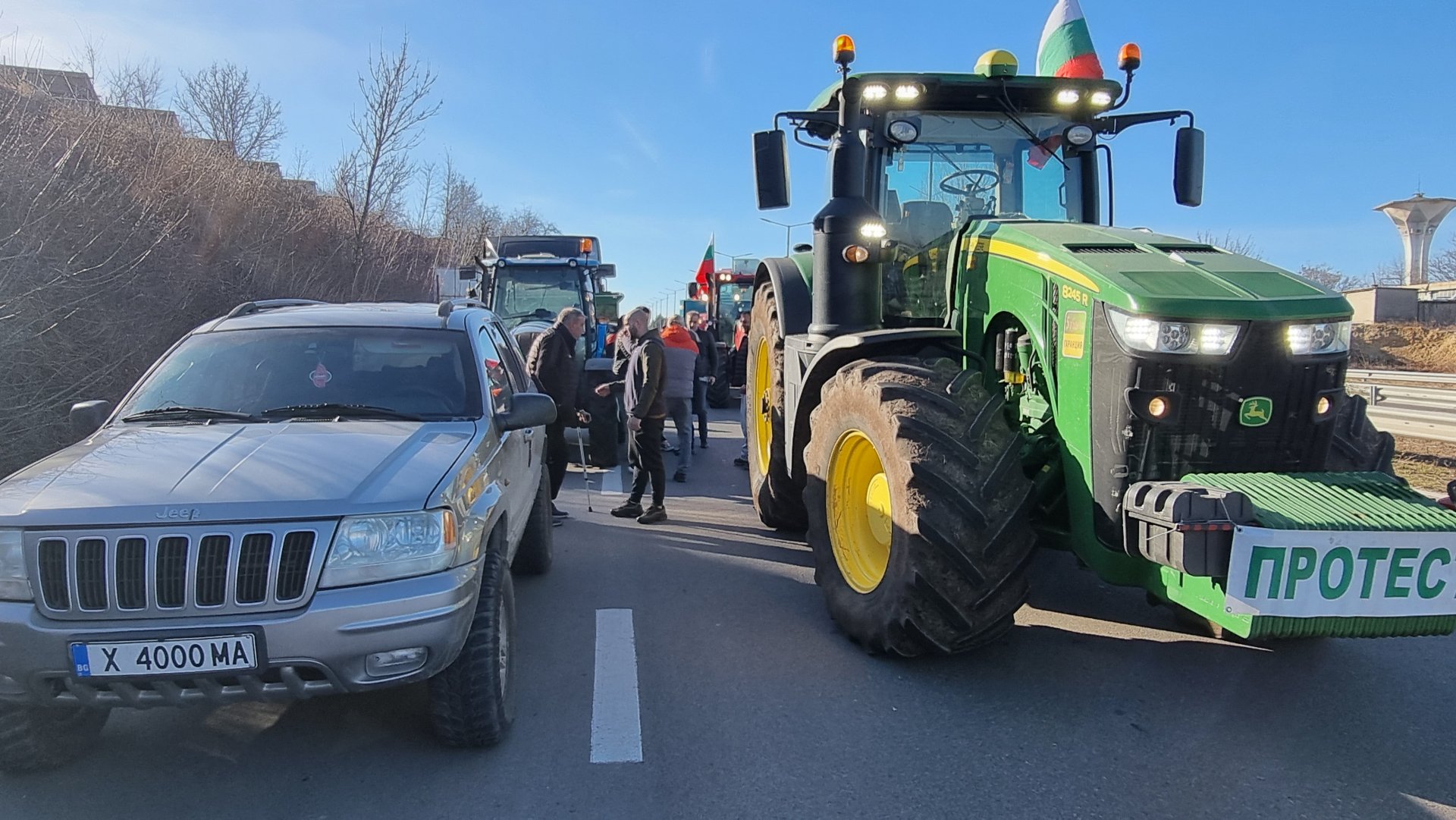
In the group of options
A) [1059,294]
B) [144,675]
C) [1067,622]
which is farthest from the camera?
[1067,622]

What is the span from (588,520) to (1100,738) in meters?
5.00

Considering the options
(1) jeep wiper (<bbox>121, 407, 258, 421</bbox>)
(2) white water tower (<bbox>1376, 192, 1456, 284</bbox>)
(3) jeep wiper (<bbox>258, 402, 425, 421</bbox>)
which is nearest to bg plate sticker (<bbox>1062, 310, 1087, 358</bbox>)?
(3) jeep wiper (<bbox>258, 402, 425, 421</bbox>)

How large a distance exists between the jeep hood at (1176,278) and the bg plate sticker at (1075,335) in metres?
0.13

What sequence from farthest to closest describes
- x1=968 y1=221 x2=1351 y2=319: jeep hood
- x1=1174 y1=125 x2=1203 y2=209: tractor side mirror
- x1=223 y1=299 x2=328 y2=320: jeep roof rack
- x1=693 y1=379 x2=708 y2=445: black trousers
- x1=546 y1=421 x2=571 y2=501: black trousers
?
x1=693 y1=379 x2=708 y2=445: black trousers < x1=546 y1=421 x2=571 y2=501: black trousers < x1=1174 y1=125 x2=1203 y2=209: tractor side mirror < x1=223 y1=299 x2=328 y2=320: jeep roof rack < x1=968 y1=221 x2=1351 y2=319: jeep hood

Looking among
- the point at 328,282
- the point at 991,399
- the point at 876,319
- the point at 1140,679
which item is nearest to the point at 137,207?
the point at 328,282

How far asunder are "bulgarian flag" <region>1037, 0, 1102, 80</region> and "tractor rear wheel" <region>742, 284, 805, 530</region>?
2.47m

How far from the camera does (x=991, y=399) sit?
13.8ft

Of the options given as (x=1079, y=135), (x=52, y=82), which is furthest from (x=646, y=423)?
(x=52, y=82)

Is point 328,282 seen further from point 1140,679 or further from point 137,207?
point 1140,679

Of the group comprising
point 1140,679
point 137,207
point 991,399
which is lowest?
point 1140,679

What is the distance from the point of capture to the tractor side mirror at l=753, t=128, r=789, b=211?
5.26 metres

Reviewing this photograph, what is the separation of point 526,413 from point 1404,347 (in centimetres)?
3606

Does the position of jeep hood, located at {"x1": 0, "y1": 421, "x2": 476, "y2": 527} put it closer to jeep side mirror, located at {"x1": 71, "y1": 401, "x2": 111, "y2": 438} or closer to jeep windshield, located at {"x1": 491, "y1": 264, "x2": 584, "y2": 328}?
jeep side mirror, located at {"x1": 71, "y1": 401, "x2": 111, "y2": 438}

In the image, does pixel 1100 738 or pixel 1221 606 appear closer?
pixel 1221 606
